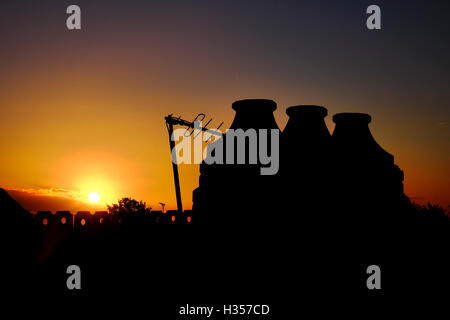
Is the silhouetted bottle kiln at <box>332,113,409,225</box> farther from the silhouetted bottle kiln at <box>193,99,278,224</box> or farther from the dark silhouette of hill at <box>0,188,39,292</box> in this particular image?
the dark silhouette of hill at <box>0,188,39,292</box>

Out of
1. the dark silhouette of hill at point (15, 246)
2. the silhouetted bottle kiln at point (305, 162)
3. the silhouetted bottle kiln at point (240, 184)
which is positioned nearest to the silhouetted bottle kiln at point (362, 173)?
the silhouetted bottle kiln at point (305, 162)

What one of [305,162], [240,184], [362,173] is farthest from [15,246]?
[362,173]

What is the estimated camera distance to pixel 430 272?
61.5 ft

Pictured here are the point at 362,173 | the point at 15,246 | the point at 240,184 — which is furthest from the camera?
the point at 362,173

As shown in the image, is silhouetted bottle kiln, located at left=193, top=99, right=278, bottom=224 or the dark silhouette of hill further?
silhouetted bottle kiln, located at left=193, top=99, right=278, bottom=224

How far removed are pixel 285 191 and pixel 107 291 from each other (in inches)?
260

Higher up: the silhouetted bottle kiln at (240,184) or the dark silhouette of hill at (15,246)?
the silhouetted bottle kiln at (240,184)

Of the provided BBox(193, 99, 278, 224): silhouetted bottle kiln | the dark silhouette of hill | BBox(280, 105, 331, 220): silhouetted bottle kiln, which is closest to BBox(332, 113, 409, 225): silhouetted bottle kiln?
BBox(280, 105, 331, 220): silhouetted bottle kiln

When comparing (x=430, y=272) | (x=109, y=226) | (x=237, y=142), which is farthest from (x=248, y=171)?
(x=430, y=272)

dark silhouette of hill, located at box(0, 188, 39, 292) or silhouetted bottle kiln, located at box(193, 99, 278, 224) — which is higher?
silhouetted bottle kiln, located at box(193, 99, 278, 224)

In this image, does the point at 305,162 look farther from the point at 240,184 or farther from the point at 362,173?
the point at 362,173

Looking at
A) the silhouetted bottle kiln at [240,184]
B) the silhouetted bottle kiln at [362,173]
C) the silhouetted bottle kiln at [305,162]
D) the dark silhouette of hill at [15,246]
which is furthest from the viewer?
the silhouetted bottle kiln at [362,173]

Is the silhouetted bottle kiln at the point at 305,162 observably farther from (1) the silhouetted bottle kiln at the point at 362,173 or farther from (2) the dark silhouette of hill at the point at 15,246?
(2) the dark silhouette of hill at the point at 15,246
